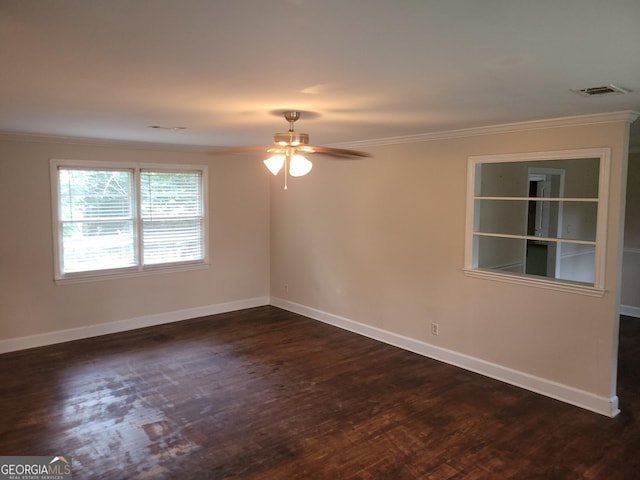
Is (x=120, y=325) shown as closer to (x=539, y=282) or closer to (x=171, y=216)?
(x=171, y=216)

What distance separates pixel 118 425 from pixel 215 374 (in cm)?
110

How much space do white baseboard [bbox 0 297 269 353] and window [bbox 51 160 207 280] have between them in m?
0.65

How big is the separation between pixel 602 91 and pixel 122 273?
5.31 metres

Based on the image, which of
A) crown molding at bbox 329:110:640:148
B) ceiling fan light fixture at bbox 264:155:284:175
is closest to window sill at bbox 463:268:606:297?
crown molding at bbox 329:110:640:148

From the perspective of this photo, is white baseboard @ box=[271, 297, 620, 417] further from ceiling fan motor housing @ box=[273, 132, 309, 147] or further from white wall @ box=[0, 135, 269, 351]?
ceiling fan motor housing @ box=[273, 132, 309, 147]

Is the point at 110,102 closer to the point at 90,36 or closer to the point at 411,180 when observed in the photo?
the point at 90,36

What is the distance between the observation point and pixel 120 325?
5734 millimetres

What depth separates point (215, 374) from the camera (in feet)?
14.5

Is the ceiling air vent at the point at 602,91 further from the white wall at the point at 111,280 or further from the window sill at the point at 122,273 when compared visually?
the window sill at the point at 122,273

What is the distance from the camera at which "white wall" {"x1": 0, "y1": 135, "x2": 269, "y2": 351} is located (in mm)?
4930

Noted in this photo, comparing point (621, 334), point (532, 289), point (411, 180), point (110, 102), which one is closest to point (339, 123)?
point (411, 180)

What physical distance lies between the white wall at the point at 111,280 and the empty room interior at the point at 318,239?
24 millimetres

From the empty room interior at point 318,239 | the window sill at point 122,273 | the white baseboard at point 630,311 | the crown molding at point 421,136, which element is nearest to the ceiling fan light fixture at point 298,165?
the empty room interior at point 318,239

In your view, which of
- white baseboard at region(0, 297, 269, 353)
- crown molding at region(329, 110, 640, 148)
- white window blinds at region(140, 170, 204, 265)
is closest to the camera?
crown molding at region(329, 110, 640, 148)
